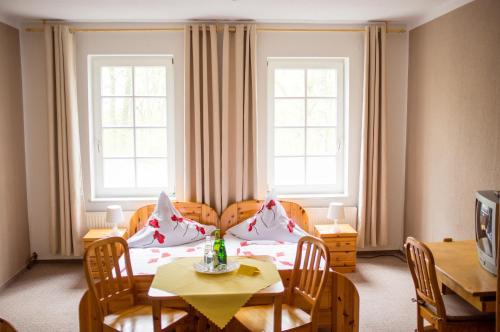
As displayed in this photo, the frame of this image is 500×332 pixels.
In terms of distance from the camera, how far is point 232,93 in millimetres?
4941

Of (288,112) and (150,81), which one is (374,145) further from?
(150,81)

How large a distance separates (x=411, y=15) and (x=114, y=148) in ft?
11.2

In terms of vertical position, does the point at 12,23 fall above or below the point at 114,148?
above

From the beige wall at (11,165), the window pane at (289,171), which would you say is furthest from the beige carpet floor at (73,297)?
the window pane at (289,171)

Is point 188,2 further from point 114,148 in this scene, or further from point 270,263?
point 270,263

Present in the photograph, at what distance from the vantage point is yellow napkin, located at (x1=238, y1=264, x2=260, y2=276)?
286 centimetres

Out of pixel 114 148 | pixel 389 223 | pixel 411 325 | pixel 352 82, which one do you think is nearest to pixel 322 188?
pixel 389 223

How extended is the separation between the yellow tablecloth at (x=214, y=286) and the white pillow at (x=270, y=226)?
1501 millimetres

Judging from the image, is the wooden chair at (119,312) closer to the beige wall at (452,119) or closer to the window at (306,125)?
the window at (306,125)

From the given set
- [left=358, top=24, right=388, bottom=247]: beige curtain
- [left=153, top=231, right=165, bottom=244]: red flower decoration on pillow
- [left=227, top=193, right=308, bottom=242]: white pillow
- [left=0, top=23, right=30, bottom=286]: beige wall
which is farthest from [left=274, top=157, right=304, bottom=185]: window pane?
[left=0, top=23, right=30, bottom=286]: beige wall

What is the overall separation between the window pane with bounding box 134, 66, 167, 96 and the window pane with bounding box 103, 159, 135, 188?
77 centimetres

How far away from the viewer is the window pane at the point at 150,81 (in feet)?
16.5

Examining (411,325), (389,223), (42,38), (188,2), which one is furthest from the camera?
(389,223)

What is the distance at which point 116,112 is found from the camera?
505 centimetres
